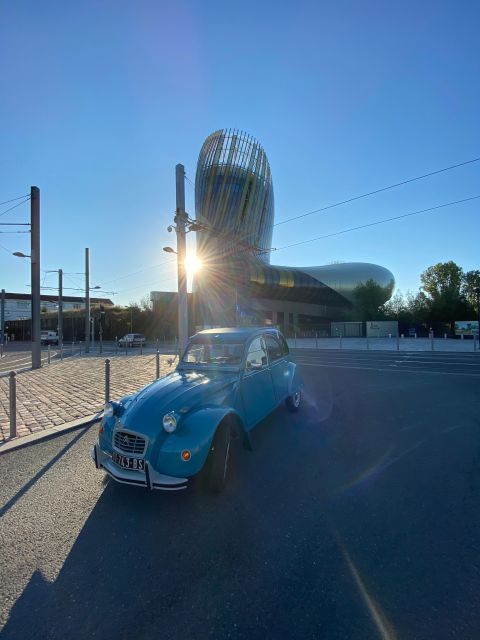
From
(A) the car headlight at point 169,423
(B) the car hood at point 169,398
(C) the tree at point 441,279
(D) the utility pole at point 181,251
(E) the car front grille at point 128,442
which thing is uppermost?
(C) the tree at point 441,279

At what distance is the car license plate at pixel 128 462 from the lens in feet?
10.5

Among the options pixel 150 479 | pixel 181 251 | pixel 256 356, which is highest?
pixel 181 251

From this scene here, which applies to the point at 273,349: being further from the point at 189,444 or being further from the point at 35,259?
the point at 35,259

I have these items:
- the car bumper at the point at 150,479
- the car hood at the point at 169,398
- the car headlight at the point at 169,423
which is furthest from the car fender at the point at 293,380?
the car bumper at the point at 150,479

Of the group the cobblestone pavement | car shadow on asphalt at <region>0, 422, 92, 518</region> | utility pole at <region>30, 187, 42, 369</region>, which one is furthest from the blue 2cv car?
utility pole at <region>30, 187, 42, 369</region>

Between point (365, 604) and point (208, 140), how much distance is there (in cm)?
7819

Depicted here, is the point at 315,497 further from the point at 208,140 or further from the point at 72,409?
the point at 208,140

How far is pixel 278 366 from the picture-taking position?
5.96 metres

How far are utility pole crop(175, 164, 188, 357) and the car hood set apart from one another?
338 inches

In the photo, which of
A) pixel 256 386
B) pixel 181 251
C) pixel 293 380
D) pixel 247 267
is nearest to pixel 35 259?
pixel 181 251

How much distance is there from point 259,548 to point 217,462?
0.94 meters

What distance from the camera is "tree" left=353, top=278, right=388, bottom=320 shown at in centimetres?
5922

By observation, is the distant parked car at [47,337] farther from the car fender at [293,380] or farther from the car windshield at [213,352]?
the car windshield at [213,352]

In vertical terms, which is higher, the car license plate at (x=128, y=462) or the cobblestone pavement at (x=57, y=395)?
the car license plate at (x=128, y=462)
